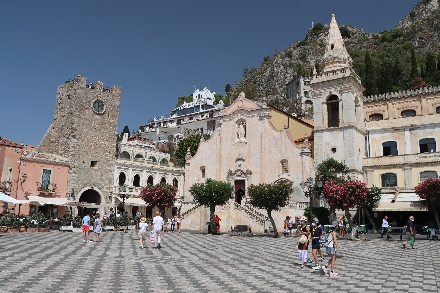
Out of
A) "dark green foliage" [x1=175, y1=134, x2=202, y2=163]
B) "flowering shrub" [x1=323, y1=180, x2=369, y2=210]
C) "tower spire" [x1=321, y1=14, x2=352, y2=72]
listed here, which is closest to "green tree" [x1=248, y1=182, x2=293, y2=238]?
"flowering shrub" [x1=323, y1=180, x2=369, y2=210]

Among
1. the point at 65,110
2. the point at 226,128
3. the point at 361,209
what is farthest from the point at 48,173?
the point at 361,209

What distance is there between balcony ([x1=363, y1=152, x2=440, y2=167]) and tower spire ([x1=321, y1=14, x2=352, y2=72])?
10.6 meters

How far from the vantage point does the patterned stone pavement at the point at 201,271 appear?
10625 mm

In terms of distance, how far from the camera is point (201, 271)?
1346 centimetres

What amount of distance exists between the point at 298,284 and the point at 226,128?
1455 inches

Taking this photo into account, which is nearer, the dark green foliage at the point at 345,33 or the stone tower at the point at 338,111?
the stone tower at the point at 338,111

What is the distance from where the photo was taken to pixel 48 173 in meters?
44.5

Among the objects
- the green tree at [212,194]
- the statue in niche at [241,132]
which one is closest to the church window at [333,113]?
the statue in niche at [241,132]

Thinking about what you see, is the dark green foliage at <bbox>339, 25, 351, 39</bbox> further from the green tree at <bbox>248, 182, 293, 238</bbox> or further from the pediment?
the green tree at <bbox>248, 182, 293, 238</bbox>

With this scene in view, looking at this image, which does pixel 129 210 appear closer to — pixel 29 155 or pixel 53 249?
pixel 29 155

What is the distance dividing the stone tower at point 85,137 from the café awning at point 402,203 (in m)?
32.7

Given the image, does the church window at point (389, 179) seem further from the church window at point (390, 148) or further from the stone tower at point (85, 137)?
the stone tower at point (85, 137)

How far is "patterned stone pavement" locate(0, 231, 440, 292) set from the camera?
10625mm

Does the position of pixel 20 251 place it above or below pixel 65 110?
below
